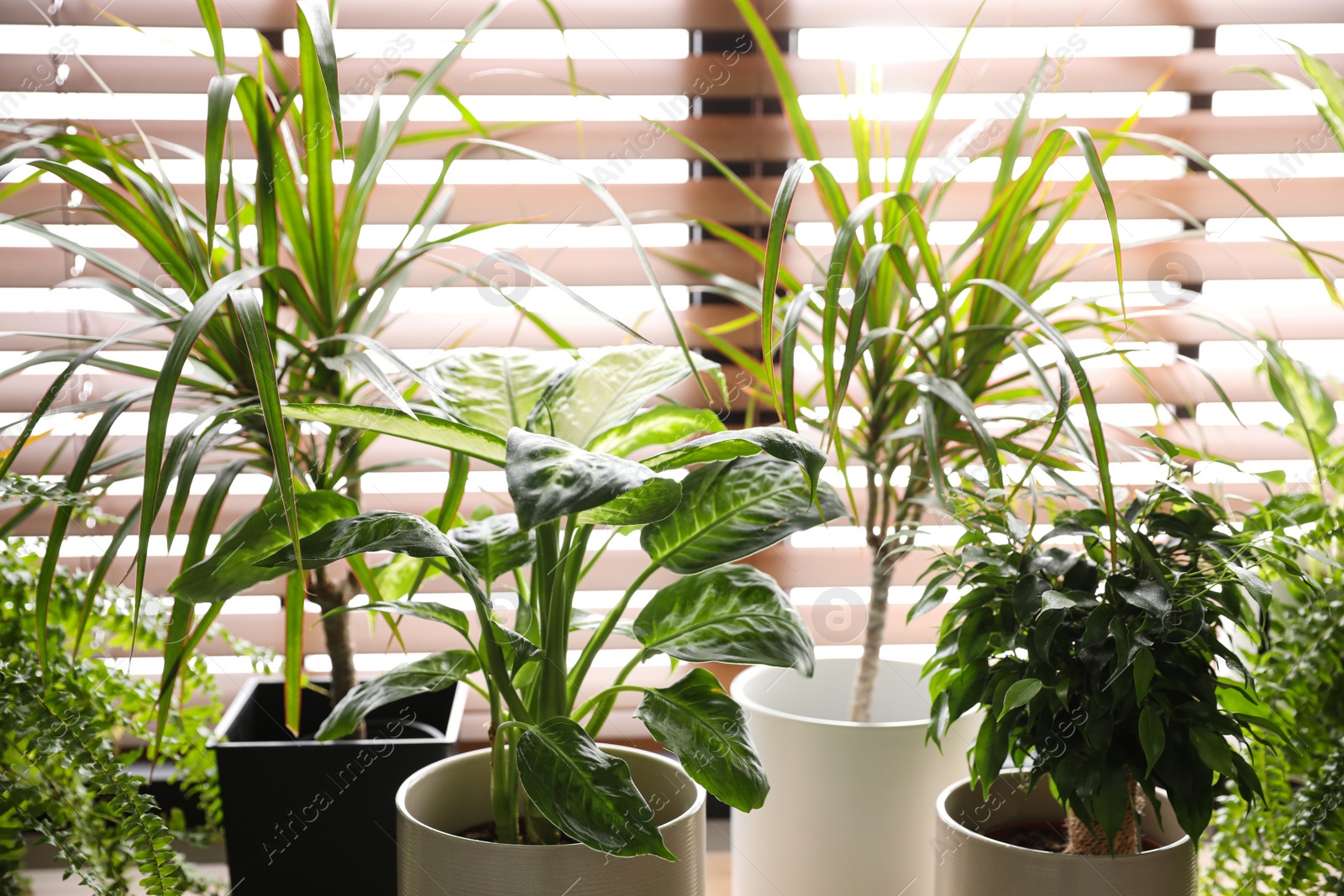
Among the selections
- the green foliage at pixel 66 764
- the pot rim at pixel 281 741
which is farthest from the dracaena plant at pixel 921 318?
the green foliage at pixel 66 764

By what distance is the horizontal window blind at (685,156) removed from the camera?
4.51 feet

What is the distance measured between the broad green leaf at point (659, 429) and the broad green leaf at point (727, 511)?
0.05m

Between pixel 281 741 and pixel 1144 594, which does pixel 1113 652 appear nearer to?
pixel 1144 594

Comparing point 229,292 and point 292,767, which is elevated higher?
point 229,292

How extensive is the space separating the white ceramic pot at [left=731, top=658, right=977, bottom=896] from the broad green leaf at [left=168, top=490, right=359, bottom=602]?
0.53 meters

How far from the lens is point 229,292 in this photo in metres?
0.78

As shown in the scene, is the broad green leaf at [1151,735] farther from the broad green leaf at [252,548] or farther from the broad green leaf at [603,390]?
the broad green leaf at [252,548]

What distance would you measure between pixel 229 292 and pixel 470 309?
0.68 m

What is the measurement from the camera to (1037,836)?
42.9 inches

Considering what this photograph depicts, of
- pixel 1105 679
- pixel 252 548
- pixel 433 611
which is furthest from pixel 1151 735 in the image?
pixel 252 548

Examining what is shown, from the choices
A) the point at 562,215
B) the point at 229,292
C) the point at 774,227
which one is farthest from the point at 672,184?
the point at 229,292

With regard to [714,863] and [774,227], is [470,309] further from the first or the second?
[714,863]

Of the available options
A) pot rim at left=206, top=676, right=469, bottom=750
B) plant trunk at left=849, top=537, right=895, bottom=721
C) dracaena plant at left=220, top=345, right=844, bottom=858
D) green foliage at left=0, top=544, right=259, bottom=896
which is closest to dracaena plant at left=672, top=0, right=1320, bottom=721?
plant trunk at left=849, top=537, right=895, bottom=721

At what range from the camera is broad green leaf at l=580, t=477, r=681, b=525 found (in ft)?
2.63
